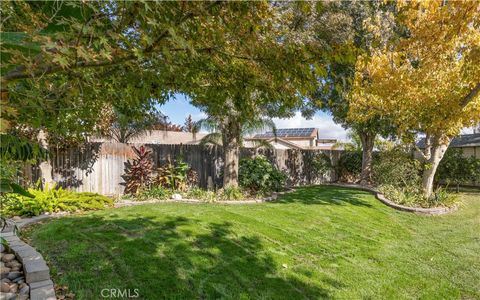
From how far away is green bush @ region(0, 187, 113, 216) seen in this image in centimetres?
596

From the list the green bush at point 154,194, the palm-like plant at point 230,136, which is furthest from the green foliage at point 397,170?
the green bush at point 154,194

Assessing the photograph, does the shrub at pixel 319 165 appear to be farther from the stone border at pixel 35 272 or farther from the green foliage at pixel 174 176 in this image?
the stone border at pixel 35 272

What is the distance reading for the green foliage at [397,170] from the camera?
11.1 meters

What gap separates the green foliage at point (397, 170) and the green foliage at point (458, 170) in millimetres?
1994

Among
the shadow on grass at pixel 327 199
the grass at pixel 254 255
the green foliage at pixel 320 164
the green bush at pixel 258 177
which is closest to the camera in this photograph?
the grass at pixel 254 255

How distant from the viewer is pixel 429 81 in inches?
320

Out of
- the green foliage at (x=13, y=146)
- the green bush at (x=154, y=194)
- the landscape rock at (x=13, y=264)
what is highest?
the green foliage at (x=13, y=146)

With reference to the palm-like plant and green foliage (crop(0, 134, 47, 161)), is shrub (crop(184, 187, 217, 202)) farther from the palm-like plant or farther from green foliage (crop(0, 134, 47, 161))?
green foliage (crop(0, 134, 47, 161))

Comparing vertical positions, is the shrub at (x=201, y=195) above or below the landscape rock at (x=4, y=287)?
above

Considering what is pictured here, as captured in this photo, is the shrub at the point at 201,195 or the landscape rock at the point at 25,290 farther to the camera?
the shrub at the point at 201,195

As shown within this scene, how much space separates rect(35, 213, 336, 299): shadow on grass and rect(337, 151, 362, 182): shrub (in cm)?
1175

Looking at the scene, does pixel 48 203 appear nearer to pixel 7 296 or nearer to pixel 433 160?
pixel 7 296

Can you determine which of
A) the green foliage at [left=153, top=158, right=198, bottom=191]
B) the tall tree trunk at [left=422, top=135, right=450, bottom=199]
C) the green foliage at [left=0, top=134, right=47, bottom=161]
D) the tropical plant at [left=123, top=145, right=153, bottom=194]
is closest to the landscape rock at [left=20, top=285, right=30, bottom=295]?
the green foliage at [left=0, top=134, right=47, bottom=161]

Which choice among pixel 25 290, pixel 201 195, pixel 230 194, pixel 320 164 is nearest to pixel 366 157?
pixel 320 164
